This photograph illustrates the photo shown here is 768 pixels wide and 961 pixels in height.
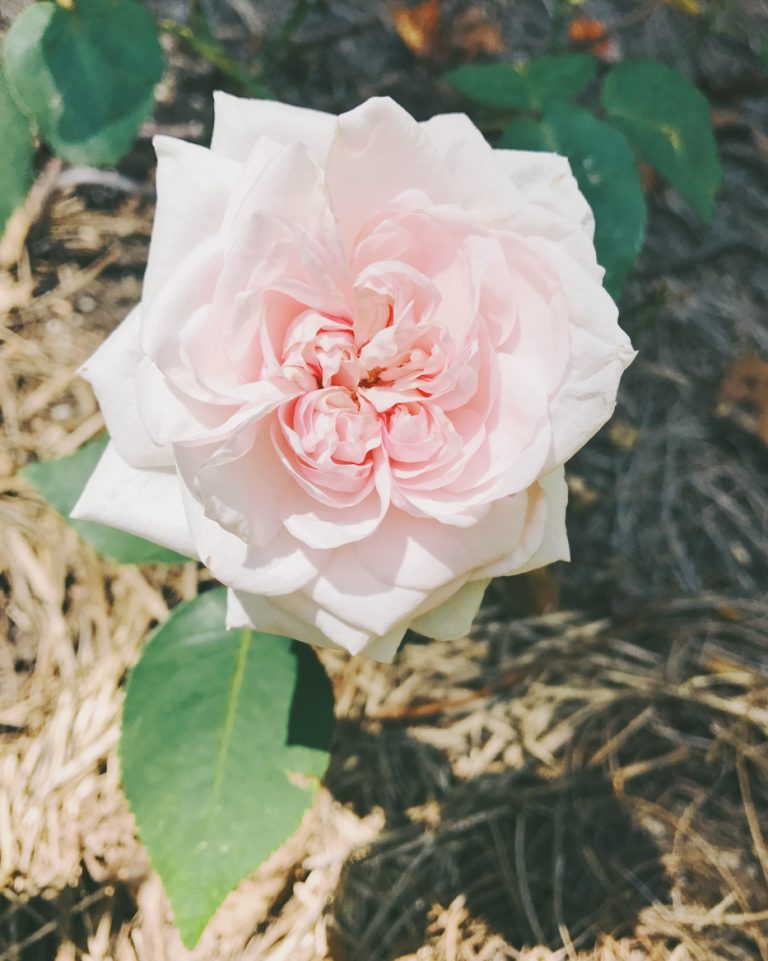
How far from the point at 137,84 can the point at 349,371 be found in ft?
1.46

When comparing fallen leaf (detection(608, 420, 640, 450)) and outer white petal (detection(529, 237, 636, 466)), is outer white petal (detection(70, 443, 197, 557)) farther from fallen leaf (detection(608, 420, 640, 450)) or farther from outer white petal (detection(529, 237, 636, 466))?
fallen leaf (detection(608, 420, 640, 450))

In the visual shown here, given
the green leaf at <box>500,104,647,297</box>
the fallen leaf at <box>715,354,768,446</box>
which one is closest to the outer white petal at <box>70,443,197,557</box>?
the green leaf at <box>500,104,647,297</box>

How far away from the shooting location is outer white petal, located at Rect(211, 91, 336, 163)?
0.73 meters

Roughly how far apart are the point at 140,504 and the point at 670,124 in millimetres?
847

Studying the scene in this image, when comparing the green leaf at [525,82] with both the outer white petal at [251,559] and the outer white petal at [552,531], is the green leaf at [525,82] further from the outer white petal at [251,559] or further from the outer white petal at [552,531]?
the outer white petal at [251,559]

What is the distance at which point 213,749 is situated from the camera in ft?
3.20

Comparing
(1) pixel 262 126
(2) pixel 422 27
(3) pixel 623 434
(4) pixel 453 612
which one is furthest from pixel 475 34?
(4) pixel 453 612

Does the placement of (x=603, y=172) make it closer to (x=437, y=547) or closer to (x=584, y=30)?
(x=437, y=547)

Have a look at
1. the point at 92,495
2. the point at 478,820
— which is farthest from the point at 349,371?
the point at 478,820

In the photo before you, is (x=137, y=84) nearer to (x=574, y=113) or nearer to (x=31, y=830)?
(x=574, y=113)

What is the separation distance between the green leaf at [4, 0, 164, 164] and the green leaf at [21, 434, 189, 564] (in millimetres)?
386

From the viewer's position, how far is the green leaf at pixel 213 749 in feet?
3.01

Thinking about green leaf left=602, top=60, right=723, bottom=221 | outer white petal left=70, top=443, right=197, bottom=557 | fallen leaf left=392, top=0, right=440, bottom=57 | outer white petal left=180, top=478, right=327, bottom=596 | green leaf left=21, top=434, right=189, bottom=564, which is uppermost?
green leaf left=602, top=60, right=723, bottom=221

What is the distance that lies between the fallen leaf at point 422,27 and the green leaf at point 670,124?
683mm
